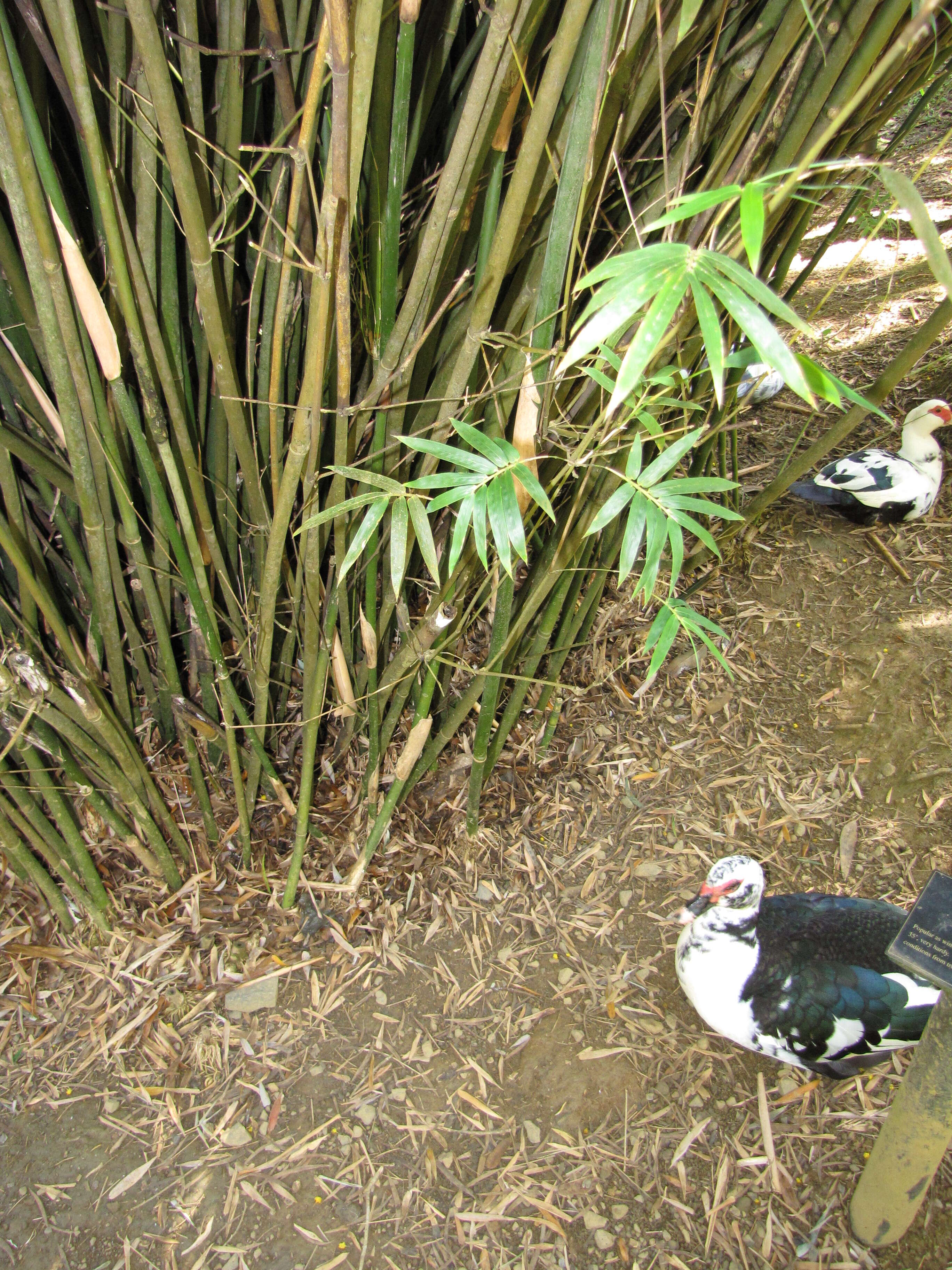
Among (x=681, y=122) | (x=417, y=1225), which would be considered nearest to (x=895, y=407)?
(x=681, y=122)

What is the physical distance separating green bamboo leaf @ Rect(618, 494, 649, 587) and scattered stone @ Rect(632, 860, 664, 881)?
0.86 metres

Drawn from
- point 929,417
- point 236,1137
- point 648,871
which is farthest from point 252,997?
point 929,417

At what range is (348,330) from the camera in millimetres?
886

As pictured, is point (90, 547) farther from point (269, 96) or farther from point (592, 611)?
point (592, 611)

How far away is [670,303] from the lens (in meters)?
0.51

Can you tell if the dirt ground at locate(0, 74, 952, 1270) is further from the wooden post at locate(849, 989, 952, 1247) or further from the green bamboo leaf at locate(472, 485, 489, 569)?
the green bamboo leaf at locate(472, 485, 489, 569)

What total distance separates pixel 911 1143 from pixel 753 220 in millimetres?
1073

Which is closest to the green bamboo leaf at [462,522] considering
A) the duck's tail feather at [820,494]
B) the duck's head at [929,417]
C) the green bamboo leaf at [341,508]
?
the green bamboo leaf at [341,508]

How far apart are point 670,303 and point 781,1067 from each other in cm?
124

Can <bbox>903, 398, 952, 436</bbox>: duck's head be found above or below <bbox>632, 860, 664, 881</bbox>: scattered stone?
above

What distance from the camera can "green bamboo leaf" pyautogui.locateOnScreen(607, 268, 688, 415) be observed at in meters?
0.50

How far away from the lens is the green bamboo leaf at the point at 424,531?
2.72 feet

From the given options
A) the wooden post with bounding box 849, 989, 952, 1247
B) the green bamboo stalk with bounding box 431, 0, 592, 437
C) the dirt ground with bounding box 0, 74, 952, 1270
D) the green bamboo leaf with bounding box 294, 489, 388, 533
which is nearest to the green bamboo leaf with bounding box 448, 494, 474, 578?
the green bamboo leaf with bounding box 294, 489, 388, 533

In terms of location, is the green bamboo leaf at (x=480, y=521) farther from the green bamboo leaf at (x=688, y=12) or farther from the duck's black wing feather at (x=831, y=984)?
the duck's black wing feather at (x=831, y=984)
